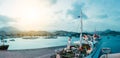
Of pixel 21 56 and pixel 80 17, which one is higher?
pixel 80 17

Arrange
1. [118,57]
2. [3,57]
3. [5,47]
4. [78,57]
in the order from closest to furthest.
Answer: [78,57]
[118,57]
[3,57]
[5,47]

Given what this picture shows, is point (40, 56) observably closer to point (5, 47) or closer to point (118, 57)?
point (118, 57)

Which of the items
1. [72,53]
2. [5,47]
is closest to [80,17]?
[72,53]

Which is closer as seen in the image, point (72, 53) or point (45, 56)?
point (72, 53)

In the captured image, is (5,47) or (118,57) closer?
(118,57)

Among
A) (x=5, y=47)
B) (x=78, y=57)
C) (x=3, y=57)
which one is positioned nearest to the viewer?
(x=78, y=57)

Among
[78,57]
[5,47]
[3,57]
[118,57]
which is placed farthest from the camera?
[5,47]

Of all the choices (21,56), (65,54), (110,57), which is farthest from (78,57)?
(21,56)

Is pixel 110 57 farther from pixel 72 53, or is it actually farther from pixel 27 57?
pixel 27 57

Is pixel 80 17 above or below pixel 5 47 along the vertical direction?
above
